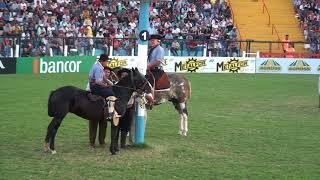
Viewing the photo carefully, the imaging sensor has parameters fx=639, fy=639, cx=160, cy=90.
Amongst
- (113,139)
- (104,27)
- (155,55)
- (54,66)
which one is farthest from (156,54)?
(104,27)

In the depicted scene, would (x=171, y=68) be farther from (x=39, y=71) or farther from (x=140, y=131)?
(x=140, y=131)

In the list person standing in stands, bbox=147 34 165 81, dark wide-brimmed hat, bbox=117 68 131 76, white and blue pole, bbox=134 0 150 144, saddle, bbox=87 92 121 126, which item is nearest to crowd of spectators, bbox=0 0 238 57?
person standing in stands, bbox=147 34 165 81

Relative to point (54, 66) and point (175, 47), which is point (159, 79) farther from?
point (175, 47)

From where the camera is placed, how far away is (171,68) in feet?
116

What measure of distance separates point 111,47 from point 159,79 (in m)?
20.5

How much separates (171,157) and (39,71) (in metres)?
20.4

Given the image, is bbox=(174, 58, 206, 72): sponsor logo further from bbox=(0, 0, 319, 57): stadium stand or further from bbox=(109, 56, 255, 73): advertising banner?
bbox=(0, 0, 319, 57): stadium stand

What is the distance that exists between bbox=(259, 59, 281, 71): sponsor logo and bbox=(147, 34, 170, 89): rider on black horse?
23.4 meters

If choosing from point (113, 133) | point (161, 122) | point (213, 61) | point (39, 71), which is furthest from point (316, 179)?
point (213, 61)

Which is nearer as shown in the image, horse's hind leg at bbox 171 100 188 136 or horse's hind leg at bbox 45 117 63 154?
horse's hind leg at bbox 45 117 63 154

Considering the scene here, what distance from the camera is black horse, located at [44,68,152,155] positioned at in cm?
1212

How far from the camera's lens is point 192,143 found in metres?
13.9

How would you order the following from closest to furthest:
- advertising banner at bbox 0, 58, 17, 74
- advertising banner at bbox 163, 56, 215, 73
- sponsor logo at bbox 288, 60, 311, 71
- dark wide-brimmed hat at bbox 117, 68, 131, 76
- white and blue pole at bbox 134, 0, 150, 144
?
white and blue pole at bbox 134, 0, 150, 144 → dark wide-brimmed hat at bbox 117, 68, 131, 76 → advertising banner at bbox 0, 58, 17, 74 → advertising banner at bbox 163, 56, 215, 73 → sponsor logo at bbox 288, 60, 311, 71

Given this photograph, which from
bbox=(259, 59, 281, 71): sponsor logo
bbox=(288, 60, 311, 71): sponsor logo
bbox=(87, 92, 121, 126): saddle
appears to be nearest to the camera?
bbox=(87, 92, 121, 126): saddle
